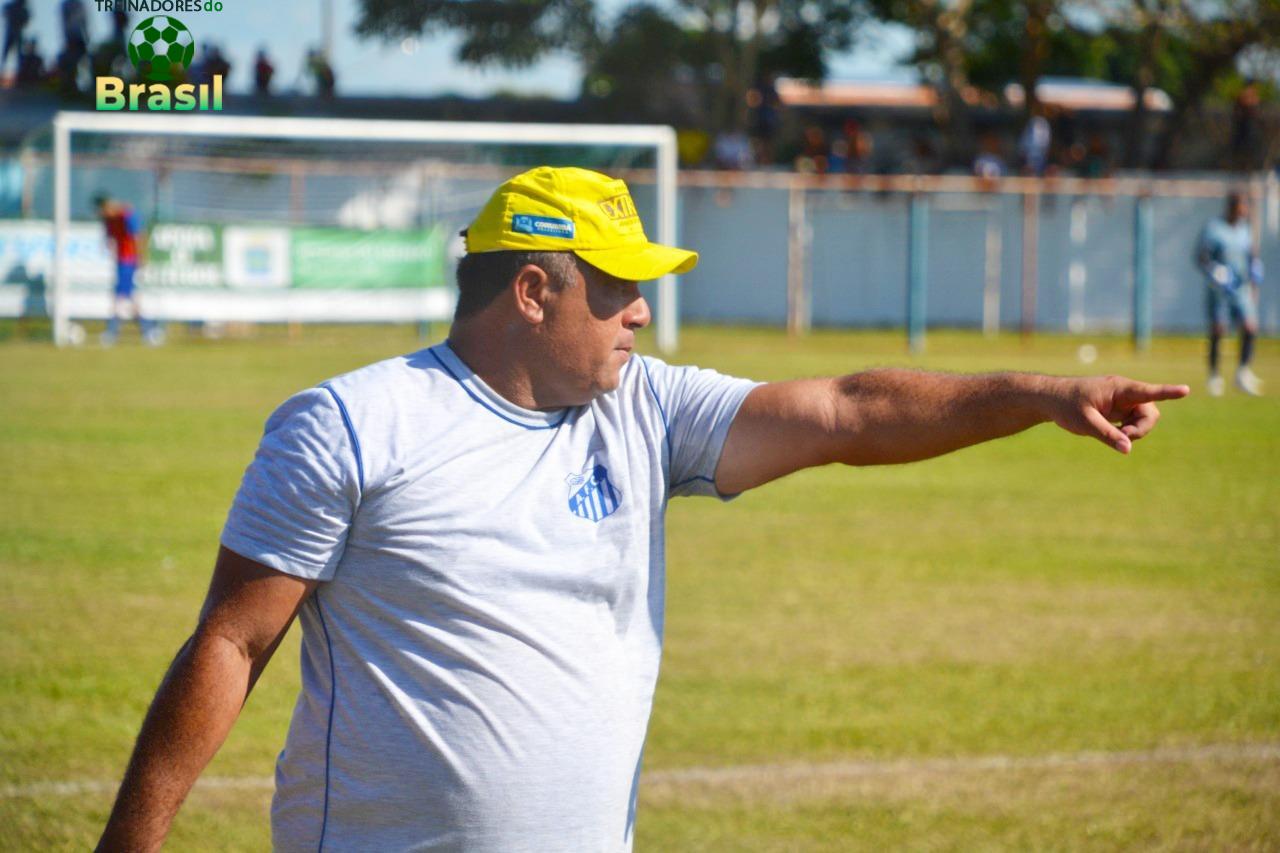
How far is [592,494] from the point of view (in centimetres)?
320

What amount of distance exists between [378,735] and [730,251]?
37.5 metres

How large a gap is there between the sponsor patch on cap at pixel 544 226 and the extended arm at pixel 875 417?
53 cm

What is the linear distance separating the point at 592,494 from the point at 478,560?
0.27 metres

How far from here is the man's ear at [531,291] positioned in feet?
10.3

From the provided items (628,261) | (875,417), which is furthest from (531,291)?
(875,417)

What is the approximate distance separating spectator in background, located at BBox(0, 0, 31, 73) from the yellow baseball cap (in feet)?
48.1

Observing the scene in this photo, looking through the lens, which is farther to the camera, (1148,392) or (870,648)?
(870,648)

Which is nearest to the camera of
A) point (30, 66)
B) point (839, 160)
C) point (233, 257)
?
point (30, 66)

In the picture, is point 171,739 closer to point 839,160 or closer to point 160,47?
point 160,47

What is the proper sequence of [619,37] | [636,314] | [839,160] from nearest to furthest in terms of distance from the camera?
[636,314], [839,160], [619,37]

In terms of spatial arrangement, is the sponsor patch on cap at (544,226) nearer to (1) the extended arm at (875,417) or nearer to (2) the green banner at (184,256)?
(1) the extended arm at (875,417)

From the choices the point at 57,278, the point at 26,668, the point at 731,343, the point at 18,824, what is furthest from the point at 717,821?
the point at 731,343

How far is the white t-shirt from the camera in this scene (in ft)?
9.70

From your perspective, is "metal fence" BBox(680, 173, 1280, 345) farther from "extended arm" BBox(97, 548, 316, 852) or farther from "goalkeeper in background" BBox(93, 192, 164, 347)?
"extended arm" BBox(97, 548, 316, 852)
